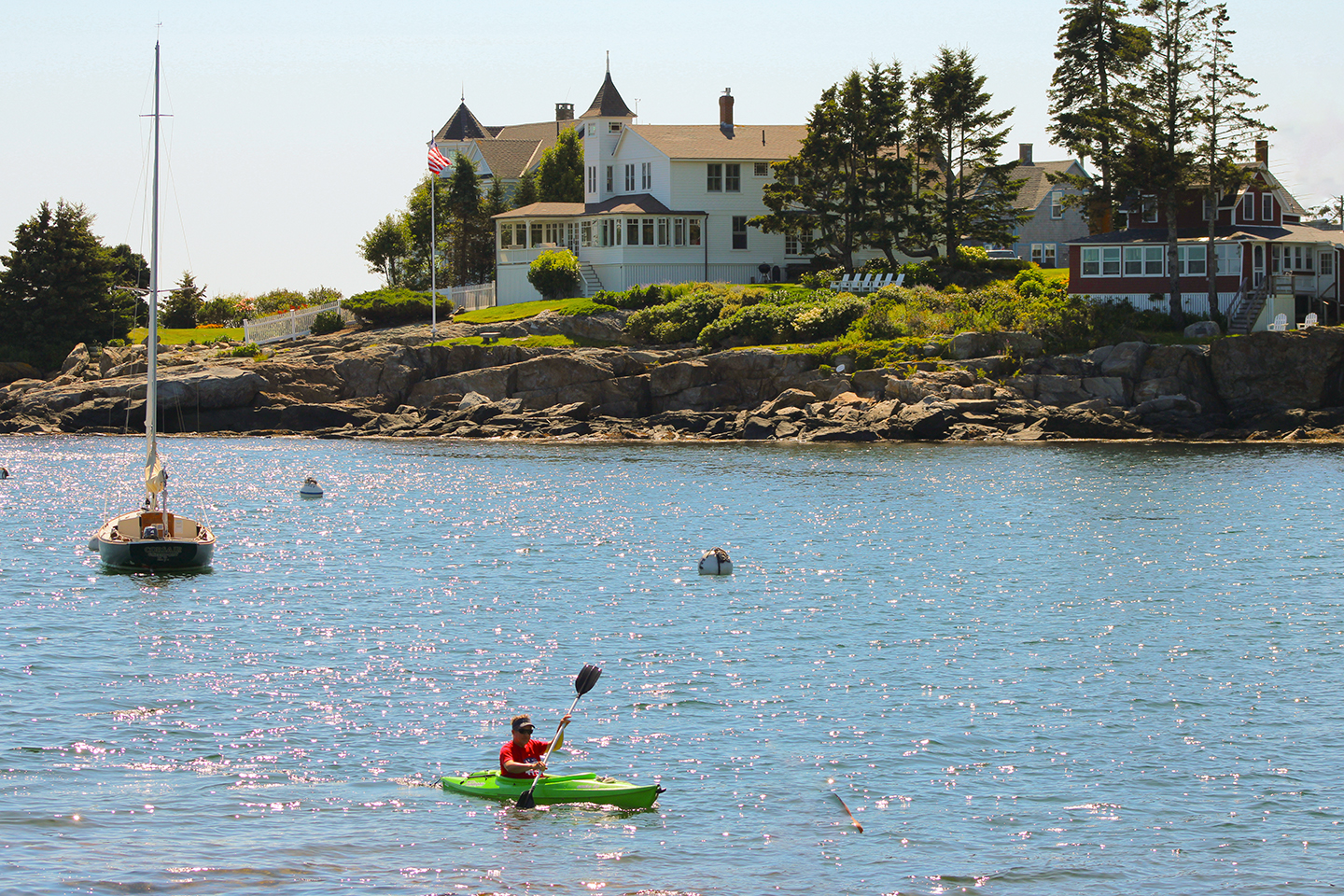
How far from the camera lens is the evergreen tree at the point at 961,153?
74188 mm

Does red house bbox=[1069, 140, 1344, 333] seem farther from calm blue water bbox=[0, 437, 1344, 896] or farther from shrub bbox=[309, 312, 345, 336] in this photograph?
shrub bbox=[309, 312, 345, 336]

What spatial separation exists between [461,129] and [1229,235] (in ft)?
239

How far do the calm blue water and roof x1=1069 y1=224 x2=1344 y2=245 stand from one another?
28235 mm

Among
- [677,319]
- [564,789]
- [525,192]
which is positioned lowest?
[564,789]

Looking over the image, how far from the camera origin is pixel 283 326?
79125 millimetres

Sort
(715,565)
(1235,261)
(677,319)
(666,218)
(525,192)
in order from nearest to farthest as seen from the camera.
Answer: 1. (715,565)
2. (1235,261)
3. (677,319)
4. (666,218)
5. (525,192)

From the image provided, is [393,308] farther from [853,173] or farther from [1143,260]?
[1143,260]

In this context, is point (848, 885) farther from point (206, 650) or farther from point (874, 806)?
point (206, 650)

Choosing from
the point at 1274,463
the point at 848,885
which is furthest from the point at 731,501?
the point at 848,885

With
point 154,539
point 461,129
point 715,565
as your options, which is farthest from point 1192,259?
point 461,129

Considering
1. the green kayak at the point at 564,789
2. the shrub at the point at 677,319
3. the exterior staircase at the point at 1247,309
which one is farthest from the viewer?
the shrub at the point at 677,319

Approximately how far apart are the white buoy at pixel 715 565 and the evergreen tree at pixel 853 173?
45.9 m

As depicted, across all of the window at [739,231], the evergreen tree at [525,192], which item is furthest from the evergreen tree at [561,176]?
the window at [739,231]

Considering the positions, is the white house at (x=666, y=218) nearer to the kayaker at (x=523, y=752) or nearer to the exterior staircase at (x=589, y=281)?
the exterior staircase at (x=589, y=281)
